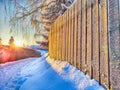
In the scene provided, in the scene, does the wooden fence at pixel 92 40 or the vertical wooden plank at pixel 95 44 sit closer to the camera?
the wooden fence at pixel 92 40

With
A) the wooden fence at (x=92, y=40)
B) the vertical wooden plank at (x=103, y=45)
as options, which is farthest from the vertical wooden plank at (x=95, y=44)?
the vertical wooden plank at (x=103, y=45)

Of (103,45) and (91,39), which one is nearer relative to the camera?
(103,45)

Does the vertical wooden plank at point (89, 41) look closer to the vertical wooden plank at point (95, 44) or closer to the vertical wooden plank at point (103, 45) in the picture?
the vertical wooden plank at point (95, 44)

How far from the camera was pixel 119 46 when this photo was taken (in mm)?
2213

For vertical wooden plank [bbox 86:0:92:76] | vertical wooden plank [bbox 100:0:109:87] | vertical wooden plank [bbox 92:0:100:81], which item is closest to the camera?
vertical wooden plank [bbox 100:0:109:87]

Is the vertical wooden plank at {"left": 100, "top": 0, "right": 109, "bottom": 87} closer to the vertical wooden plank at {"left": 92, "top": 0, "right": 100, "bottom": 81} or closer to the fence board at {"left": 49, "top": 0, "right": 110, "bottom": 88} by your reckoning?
the fence board at {"left": 49, "top": 0, "right": 110, "bottom": 88}

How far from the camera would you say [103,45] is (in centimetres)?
272

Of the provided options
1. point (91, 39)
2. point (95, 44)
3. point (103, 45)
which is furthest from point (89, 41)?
point (103, 45)

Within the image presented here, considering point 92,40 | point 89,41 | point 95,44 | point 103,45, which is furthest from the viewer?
point 89,41

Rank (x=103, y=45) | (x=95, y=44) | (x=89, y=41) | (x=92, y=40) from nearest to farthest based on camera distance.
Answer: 1. (x=103, y=45)
2. (x=95, y=44)
3. (x=92, y=40)
4. (x=89, y=41)

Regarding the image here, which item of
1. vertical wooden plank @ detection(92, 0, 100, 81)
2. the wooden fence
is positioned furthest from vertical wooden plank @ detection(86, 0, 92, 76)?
vertical wooden plank @ detection(92, 0, 100, 81)

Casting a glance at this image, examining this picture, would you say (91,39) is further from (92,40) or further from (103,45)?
(103,45)

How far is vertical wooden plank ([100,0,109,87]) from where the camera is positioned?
8.55 feet

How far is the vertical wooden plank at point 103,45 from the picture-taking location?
2605 mm
